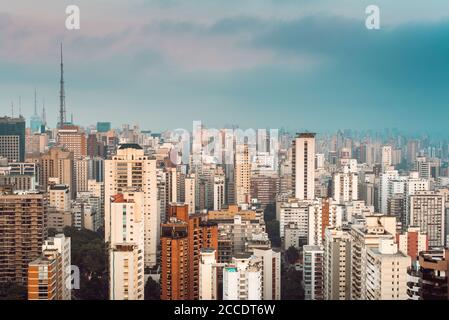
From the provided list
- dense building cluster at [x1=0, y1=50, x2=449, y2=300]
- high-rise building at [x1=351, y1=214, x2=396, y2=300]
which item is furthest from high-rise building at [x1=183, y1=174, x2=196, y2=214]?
high-rise building at [x1=351, y1=214, x2=396, y2=300]

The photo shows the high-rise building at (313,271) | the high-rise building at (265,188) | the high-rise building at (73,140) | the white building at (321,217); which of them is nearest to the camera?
the high-rise building at (313,271)

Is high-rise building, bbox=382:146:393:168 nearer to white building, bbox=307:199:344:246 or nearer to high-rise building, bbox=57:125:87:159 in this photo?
white building, bbox=307:199:344:246

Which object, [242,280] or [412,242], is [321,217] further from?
[242,280]

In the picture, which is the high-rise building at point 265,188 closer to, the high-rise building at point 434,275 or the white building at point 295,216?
the white building at point 295,216

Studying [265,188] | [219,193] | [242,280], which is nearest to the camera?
[242,280]

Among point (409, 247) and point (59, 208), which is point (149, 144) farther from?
point (409, 247)

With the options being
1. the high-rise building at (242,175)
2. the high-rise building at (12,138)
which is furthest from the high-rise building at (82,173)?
the high-rise building at (242,175)

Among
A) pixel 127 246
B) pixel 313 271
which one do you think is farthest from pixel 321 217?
pixel 127 246
